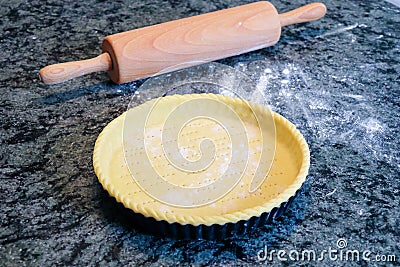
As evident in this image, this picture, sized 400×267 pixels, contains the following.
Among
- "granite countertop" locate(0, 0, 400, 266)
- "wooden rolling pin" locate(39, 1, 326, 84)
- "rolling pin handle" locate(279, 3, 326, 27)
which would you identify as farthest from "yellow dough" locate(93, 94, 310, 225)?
"rolling pin handle" locate(279, 3, 326, 27)

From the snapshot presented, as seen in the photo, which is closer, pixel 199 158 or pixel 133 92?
pixel 199 158

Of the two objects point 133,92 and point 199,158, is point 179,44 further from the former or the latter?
point 199,158

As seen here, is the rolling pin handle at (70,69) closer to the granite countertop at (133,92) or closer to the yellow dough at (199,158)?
the granite countertop at (133,92)

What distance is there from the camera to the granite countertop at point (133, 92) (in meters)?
0.82

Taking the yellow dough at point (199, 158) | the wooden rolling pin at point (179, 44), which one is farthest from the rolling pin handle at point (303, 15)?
the yellow dough at point (199, 158)

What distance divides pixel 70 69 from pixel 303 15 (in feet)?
1.93

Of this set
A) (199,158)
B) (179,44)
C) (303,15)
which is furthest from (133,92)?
(303,15)

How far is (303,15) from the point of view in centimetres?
134

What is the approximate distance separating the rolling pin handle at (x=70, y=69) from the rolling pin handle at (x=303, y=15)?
0.45 m

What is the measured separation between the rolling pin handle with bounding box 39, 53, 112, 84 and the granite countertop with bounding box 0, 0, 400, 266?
0.05 meters

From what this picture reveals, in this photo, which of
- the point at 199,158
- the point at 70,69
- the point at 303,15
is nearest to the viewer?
the point at 199,158

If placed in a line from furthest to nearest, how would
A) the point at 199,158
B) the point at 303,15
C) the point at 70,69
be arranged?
the point at 303,15, the point at 70,69, the point at 199,158

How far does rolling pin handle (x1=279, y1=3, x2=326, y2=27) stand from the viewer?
4.34 ft

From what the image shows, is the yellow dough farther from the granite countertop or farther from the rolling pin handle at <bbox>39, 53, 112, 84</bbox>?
the rolling pin handle at <bbox>39, 53, 112, 84</bbox>
